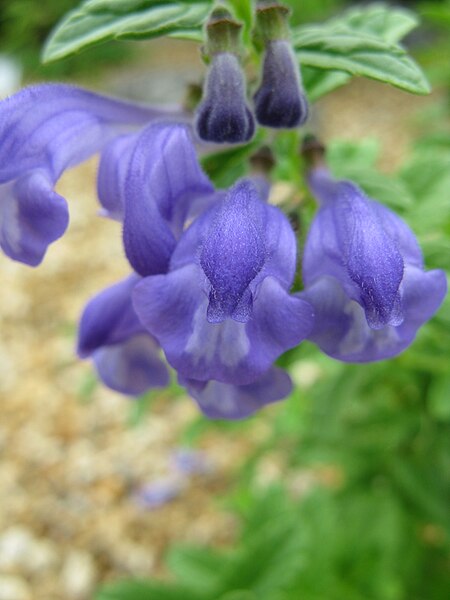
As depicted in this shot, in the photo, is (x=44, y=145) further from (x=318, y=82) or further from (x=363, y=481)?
(x=363, y=481)

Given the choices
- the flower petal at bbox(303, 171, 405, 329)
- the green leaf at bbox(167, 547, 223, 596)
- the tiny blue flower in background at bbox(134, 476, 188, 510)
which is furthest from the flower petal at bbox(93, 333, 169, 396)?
the tiny blue flower in background at bbox(134, 476, 188, 510)

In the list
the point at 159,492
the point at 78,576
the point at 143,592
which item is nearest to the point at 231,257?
the point at 143,592

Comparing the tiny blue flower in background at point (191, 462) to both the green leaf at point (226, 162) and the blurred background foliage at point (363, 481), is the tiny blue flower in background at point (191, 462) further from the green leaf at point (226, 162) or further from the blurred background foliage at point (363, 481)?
the green leaf at point (226, 162)

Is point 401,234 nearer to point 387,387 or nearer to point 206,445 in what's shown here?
point 387,387

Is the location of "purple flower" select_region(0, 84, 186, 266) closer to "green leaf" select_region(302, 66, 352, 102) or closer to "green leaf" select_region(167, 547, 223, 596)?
"green leaf" select_region(302, 66, 352, 102)

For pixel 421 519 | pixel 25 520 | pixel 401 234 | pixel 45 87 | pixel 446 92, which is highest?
pixel 45 87

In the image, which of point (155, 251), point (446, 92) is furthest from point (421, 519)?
point (446, 92)

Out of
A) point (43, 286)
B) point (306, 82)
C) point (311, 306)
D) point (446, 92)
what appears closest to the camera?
point (311, 306)
